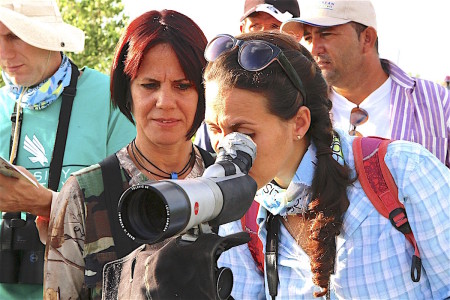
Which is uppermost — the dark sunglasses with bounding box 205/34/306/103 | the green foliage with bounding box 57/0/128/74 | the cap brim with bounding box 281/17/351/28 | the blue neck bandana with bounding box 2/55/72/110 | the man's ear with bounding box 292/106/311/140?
the dark sunglasses with bounding box 205/34/306/103

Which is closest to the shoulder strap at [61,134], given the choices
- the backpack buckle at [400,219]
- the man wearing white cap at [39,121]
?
the man wearing white cap at [39,121]

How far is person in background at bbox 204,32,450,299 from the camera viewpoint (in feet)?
8.89

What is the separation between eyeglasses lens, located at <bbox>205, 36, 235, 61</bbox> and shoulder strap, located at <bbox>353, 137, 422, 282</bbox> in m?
0.63

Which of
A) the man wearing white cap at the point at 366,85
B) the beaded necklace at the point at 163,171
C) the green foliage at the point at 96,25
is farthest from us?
the green foliage at the point at 96,25

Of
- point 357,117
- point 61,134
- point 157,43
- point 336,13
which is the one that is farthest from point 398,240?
point 336,13

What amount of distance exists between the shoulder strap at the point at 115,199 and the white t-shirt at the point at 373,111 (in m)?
1.85

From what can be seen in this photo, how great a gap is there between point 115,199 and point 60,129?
1.01 meters

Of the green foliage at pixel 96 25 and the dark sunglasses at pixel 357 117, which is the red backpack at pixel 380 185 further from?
the green foliage at pixel 96 25

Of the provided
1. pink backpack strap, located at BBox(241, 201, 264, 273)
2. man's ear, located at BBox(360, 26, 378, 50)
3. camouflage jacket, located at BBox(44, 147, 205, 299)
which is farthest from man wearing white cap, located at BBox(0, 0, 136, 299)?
man's ear, located at BBox(360, 26, 378, 50)

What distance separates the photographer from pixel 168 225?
1.87 m

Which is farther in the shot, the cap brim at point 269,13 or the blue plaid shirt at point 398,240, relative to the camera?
the cap brim at point 269,13

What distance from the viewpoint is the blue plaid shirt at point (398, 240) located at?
2.71 meters

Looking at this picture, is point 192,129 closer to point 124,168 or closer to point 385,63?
point 124,168

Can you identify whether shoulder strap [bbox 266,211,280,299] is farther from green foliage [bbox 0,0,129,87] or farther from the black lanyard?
green foliage [bbox 0,0,129,87]
